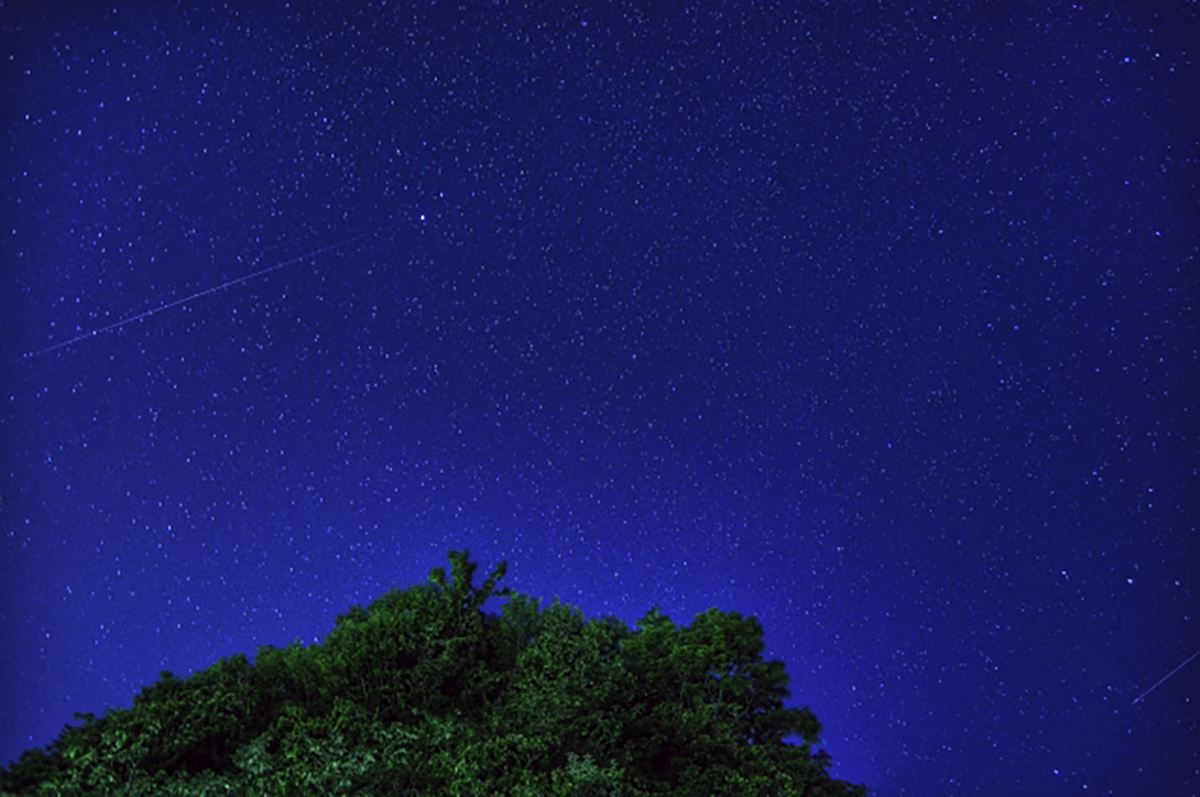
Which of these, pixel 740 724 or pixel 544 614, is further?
pixel 740 724

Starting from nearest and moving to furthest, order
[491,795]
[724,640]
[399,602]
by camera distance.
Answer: [491,795] → [399,602] → [724,640]

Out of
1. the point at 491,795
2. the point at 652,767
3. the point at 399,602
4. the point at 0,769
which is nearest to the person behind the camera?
the point at 0,769

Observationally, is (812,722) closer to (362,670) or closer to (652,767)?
(652,767)

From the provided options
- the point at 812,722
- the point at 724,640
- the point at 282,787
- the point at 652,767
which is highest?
the point at 724,640

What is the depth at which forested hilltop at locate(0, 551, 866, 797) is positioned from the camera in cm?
1476

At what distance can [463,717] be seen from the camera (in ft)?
61.6

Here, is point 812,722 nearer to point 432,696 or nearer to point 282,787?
point 432,696

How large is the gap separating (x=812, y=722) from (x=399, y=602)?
11.3 m

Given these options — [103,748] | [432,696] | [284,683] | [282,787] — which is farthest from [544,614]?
[103,748]

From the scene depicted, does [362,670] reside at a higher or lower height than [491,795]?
higher

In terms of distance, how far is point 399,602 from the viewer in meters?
19.8

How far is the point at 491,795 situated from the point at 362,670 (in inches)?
169

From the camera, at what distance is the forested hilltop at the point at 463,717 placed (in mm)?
14758

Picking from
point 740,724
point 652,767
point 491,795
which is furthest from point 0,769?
point 740,724
